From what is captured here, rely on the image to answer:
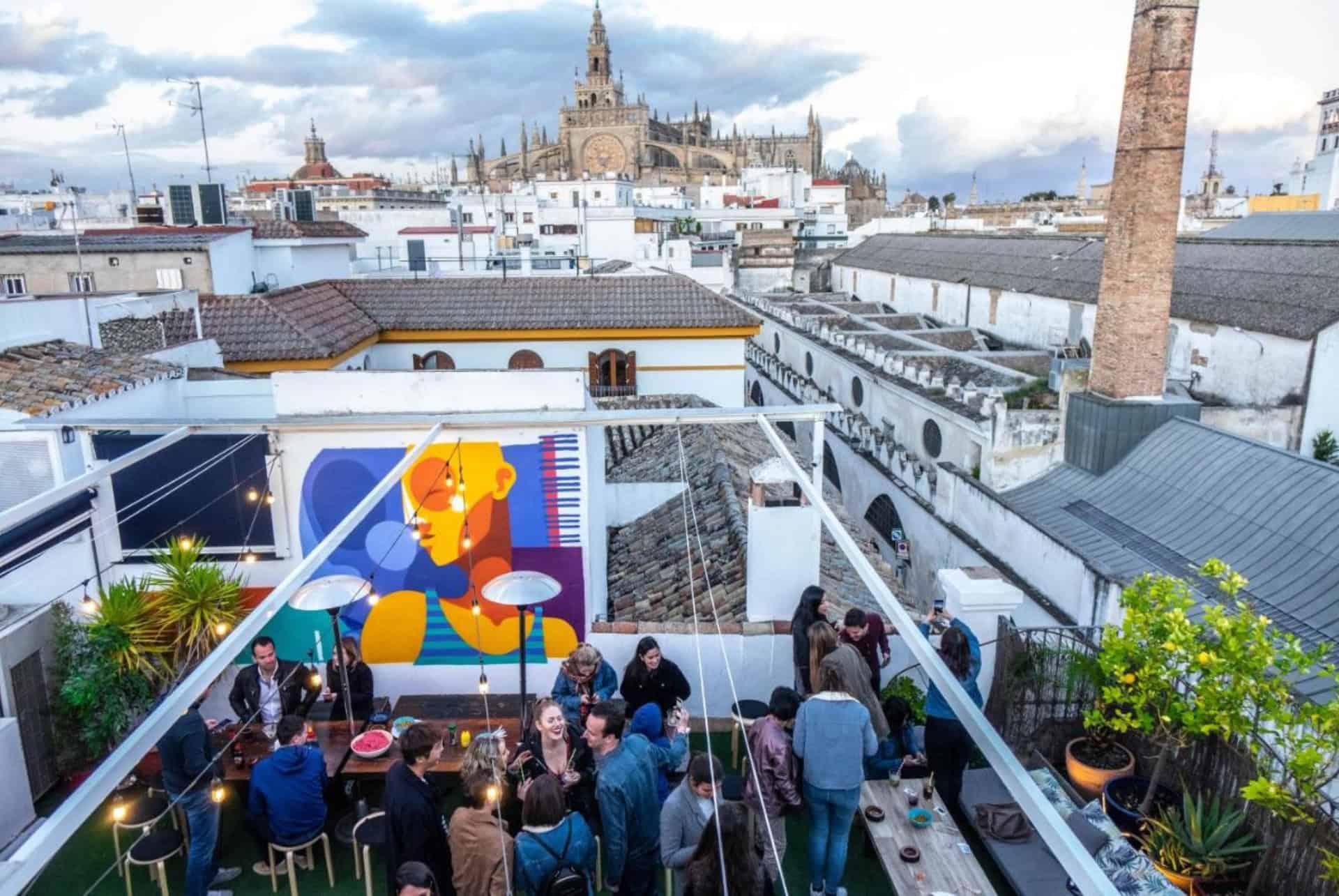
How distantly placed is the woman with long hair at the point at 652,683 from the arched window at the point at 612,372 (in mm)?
10965

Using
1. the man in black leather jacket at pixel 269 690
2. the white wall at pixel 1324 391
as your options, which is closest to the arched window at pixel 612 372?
the man in black leather jacket at pixel 269 690

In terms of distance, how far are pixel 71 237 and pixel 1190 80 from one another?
21533mm

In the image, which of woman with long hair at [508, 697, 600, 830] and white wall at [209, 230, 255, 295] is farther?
white wall at [209, 230, 255, 295]

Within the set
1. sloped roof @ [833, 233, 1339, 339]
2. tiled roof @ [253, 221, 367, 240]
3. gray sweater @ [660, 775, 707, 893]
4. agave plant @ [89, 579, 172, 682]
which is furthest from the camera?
tiled roof @ [253, 221, 367, 240]

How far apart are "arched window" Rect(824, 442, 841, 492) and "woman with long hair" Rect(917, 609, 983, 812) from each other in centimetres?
1629

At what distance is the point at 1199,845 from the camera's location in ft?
17.2

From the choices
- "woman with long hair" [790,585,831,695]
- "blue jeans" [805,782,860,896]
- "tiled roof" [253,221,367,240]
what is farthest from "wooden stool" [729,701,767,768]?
"tiled roof" [253,221,367,240]

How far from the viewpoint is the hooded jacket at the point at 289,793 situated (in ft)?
18.7

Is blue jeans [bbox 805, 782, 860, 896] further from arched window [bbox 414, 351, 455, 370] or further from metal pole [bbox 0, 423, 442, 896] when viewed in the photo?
arched window [bbox 414, 351, 455, 370]

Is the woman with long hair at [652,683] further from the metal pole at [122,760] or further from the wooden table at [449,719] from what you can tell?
the metal pole at [122,760]

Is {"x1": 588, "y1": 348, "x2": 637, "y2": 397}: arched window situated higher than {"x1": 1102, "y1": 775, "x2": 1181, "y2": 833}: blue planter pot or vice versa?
{"x1": 588, "y1": 348, "x2": 637, "y2": 397}: arched window

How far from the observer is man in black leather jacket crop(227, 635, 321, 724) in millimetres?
6758

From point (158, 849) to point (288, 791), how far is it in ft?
2.79

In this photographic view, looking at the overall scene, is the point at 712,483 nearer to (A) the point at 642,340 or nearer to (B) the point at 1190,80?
(A) the point at 642,340
